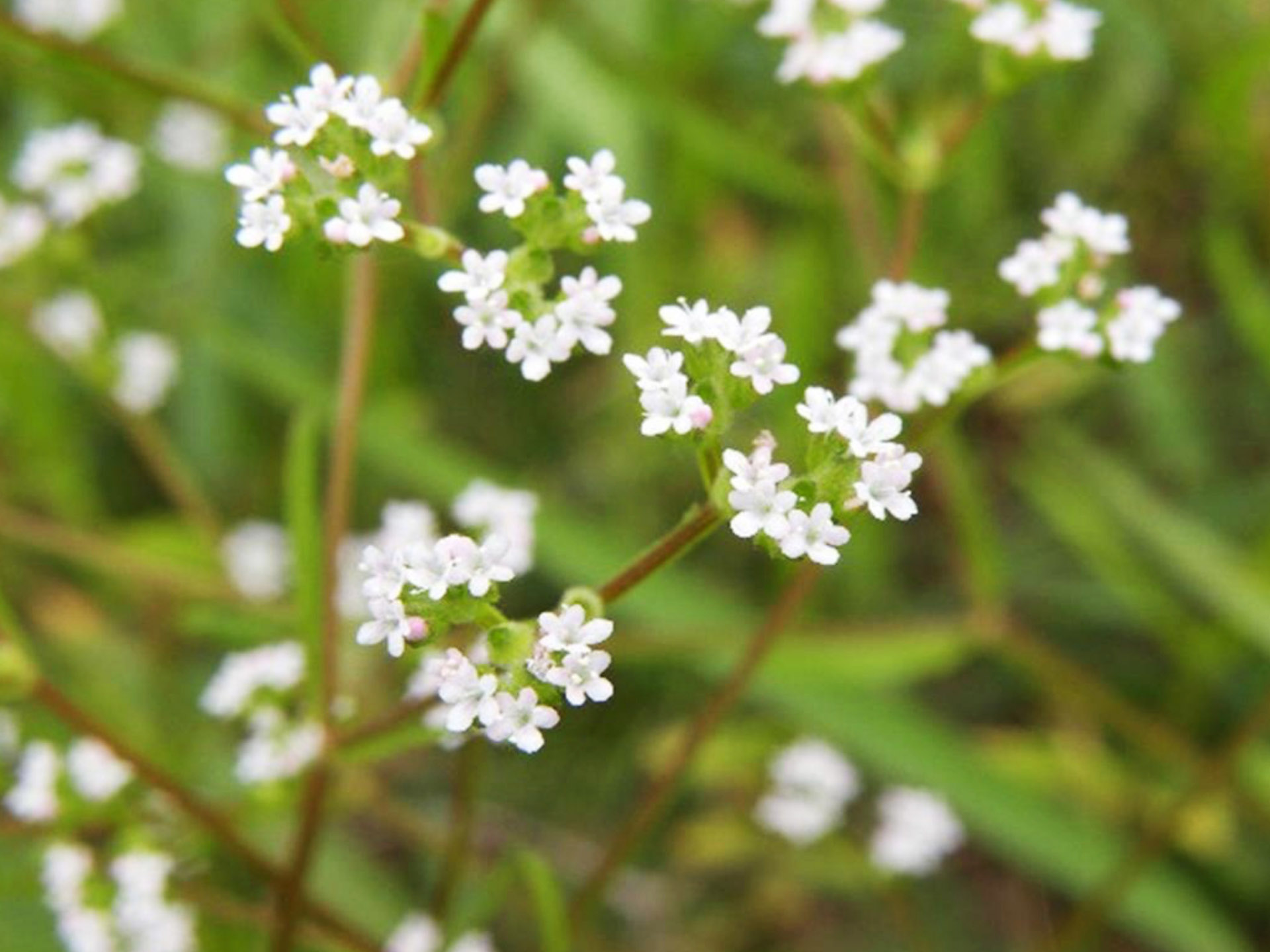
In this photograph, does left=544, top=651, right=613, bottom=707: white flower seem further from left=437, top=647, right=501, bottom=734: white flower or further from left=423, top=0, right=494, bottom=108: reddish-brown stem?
left=423, top=0, right=494, bottom=108: reddish-brown stem

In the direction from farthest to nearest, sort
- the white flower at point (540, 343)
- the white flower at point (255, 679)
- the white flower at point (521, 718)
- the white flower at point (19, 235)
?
the white flower at point (19, 235), the white flower at point (255, 679), the white flower at point (540, 343), the white flower at point (521, 718)

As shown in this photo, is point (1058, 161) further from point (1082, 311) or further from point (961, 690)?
point (1082, 311)

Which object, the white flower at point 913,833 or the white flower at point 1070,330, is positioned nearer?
the white flower at point 1070,330

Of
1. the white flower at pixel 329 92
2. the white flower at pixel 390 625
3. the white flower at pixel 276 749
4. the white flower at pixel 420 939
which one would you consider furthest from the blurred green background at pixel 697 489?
the white flower at pixel 390 625

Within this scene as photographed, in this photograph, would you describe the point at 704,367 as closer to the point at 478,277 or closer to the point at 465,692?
the point at 478,277

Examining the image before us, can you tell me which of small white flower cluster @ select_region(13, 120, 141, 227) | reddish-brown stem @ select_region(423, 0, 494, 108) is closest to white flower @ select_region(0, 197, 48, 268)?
small white flower cluster @ select_region(13, 120, 141, 227)

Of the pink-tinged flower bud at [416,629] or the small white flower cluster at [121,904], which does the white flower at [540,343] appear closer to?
the pink-tinged flower bud at [416,629]

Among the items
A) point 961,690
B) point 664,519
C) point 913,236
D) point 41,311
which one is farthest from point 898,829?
point 41,311
